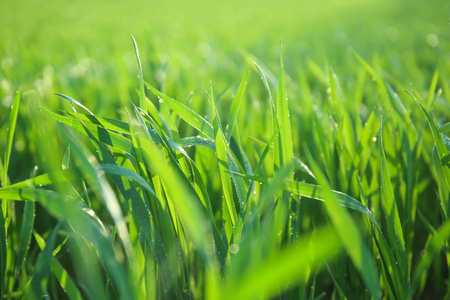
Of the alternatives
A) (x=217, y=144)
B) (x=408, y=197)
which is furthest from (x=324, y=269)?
(x=217, y=144)

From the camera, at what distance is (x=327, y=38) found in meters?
2.47

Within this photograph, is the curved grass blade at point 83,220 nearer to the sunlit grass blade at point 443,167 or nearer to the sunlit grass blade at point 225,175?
the sunlit grass blade at point 225,175

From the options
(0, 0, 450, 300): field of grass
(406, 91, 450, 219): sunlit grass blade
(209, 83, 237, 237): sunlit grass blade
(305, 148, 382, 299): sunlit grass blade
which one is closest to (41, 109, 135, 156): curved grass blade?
(0, 0, 450, 300): field of grass

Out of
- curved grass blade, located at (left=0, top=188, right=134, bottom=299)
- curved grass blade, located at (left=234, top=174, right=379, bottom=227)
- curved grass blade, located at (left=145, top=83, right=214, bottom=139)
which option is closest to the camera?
curved grass blade, located at (left=0, top=188, right=134, bottom=299)

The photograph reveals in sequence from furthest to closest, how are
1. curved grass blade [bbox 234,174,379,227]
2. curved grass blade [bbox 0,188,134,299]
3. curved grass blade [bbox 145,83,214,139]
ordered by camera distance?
curved grass blade [bbox 145,83,214,139] < curved grass blade [bbox 234,174,379,227] < curved grass blade [bbox 0,188,134,299]

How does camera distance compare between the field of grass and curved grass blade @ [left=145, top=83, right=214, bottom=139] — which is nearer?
the field of grass

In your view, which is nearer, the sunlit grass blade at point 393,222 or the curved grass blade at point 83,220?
the curved grass blade at point 83,220

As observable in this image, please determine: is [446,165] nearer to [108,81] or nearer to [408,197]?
[408,197]

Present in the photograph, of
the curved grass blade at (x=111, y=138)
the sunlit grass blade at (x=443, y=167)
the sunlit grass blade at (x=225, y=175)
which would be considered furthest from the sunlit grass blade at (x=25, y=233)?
the sunlit grass blade at (x=443, y=167)

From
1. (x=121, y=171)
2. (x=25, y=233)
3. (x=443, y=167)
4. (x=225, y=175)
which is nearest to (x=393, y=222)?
(x=443, y=167)

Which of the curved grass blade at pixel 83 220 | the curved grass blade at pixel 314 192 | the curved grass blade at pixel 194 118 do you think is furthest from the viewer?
the curved grass blade at pixel 194 118

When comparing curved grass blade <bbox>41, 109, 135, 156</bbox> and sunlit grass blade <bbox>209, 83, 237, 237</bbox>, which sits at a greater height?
curved grass blade <bbox>41, 109, 135, 156</bbox>

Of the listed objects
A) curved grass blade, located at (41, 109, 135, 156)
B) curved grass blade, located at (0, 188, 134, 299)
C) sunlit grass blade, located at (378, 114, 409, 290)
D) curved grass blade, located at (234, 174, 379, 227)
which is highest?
curved grass blade, located at (41, 109, 135, 156)

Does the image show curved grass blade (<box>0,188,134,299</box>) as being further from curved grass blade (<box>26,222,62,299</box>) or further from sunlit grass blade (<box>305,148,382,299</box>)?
sunlit grass blade (<box>305,148,382,299</box>)
